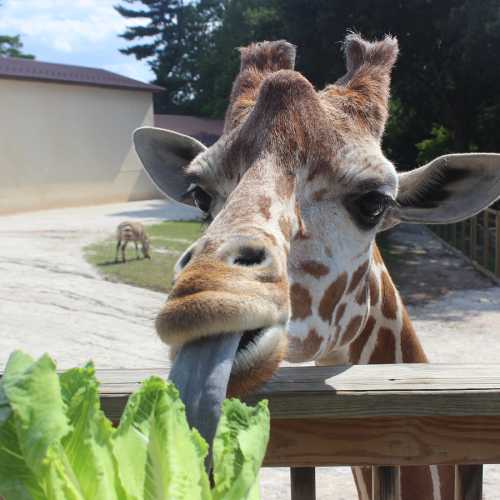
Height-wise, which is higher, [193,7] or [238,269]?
[193,7]

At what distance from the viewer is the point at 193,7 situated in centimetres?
5725

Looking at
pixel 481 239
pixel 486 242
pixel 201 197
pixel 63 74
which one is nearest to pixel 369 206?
pixel 201 197

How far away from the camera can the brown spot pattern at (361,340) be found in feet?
9.20

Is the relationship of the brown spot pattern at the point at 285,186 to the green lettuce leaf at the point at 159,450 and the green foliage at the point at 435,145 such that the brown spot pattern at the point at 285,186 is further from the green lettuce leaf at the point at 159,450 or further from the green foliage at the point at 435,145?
the green foliage at the point at 435,145

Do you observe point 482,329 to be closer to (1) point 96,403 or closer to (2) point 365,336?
(2) point 365,336

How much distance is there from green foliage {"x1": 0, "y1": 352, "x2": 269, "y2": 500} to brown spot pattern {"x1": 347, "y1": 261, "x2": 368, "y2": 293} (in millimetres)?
1394

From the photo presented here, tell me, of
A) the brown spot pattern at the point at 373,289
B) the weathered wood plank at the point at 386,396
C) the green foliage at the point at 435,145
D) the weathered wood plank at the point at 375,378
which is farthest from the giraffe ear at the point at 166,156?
the green foliage at the point at 435,145

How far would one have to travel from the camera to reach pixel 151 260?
15055 millimetres

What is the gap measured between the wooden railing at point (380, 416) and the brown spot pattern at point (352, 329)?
2.20ft

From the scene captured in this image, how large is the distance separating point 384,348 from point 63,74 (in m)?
30.7

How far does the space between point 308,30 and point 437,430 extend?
16.9 meters

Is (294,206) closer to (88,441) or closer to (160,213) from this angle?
(88,441)

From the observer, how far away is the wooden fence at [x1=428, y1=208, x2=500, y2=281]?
1420cm

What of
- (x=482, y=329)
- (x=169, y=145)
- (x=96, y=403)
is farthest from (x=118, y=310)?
(x=96, y=403)
